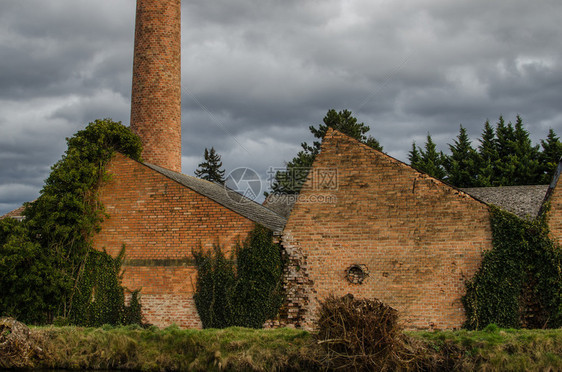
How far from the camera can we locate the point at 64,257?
14.1 metres

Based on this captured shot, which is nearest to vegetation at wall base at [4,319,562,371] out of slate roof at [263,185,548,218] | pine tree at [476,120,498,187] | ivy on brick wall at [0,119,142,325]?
ivy on brick wall at [0,119,142,325]

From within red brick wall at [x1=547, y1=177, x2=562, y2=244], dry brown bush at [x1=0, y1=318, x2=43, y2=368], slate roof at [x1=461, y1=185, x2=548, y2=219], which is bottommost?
dry brown bush at [x1=0, y1=318, x2=43, y2=368]

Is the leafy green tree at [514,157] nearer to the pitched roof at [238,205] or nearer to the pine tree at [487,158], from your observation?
the pine tree at [487,158]

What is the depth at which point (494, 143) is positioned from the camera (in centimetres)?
3103

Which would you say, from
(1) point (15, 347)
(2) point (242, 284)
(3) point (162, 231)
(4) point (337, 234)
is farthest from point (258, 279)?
(1) point (15, 347)

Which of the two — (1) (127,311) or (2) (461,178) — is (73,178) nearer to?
(1) (127,311)

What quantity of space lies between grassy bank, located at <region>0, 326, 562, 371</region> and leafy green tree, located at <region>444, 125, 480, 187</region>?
20957 millimetres

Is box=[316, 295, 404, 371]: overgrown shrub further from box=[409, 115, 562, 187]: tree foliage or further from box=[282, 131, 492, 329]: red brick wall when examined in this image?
box=[409, 115, 562, 187]: tree foliage

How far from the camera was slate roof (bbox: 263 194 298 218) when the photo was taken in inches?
931

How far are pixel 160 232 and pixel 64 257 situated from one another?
2.96 metres

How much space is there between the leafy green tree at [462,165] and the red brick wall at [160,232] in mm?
20557

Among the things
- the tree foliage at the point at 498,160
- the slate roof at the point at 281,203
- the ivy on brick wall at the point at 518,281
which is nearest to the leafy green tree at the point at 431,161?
the tree foliage at the point at 498,160

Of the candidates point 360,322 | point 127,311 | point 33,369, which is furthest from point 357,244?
point 33,369

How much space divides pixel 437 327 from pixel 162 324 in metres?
7.38
